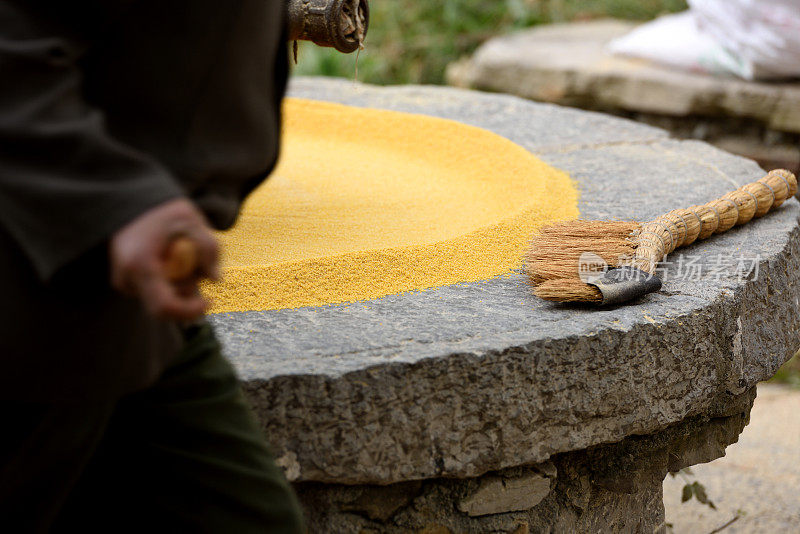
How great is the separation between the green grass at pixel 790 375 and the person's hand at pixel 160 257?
9.55 ft

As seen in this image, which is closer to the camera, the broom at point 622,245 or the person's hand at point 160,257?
the person's hand at point 160,257

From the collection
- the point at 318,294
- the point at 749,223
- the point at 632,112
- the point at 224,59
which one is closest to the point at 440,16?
the point at 632,112

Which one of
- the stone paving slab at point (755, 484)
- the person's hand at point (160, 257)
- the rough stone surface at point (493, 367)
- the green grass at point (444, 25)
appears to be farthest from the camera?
the green grass at point (444, 25)

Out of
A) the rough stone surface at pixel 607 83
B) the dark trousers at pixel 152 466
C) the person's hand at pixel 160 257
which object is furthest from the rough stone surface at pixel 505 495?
the rough stone surface at pixel 607 83

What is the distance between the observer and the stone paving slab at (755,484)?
7.29 ft

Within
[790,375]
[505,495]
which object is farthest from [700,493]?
[790,375]

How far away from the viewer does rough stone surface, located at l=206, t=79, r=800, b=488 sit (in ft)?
3.94

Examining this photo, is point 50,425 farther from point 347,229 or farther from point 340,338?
point 347,229

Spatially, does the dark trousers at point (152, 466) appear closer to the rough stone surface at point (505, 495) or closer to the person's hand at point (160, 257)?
the person's hand at point (160, 257)

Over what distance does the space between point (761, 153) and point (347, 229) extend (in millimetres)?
2423

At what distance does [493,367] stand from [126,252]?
0.70 metres

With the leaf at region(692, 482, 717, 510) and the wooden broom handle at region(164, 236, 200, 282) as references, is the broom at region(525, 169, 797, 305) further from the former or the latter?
the wooden broom handle at region(164, 236, 200, 282)

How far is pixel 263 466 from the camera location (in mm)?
867

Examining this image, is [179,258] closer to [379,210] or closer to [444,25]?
[379,210]
